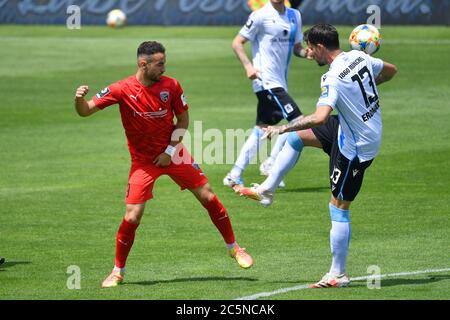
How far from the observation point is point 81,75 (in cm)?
3178

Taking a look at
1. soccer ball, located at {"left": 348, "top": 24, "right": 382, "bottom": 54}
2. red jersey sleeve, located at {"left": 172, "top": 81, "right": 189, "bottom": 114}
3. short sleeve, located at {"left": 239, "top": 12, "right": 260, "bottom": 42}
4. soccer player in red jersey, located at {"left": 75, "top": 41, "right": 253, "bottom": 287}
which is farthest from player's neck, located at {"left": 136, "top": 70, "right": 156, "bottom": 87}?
short sleeve, located at {"left": 239, "top": 12, "right": 260, "bottom": 42}

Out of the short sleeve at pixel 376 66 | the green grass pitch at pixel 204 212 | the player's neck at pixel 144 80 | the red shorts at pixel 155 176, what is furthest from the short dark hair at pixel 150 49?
the green grass pitch at pixel 204 212

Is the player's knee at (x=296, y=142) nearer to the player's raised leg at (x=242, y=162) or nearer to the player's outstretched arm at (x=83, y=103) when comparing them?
the player's outstretched arm at (x=83, y=103)

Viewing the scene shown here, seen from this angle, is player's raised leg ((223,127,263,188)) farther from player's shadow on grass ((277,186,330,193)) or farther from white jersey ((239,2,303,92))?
white jersey ((239,2,303,92))

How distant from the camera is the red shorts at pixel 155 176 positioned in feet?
36.0

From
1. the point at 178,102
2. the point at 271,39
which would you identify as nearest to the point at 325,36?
the point at 178,102

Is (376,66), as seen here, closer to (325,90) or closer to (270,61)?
(325,90)

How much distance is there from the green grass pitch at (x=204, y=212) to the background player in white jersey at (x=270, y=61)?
79 centimetres

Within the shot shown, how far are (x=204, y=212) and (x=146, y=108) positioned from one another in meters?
4.33

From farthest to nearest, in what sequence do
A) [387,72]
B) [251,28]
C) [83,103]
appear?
[251,28], [387,72], [83,103]

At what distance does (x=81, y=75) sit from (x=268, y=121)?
15888mm

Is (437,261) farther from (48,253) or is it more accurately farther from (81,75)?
(81,75)

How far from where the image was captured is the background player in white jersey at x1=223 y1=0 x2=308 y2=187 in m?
16.7

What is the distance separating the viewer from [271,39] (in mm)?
16875
